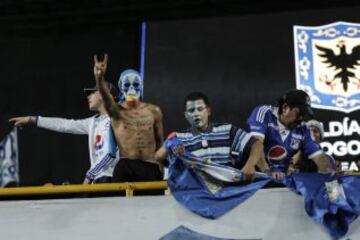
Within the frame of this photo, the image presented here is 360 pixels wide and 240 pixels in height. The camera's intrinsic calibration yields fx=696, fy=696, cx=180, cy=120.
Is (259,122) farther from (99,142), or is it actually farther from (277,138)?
(99,142)

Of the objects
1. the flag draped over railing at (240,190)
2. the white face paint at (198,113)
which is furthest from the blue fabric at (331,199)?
the white face paint at (198,113)

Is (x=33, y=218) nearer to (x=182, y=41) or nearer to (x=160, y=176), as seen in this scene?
(x=160, y=176)

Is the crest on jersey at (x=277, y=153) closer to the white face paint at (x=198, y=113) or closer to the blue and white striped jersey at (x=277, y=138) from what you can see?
the blue and white striped jersey at (x=277, y=138)

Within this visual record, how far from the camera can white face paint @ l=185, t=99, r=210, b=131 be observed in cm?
448

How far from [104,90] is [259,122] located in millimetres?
1179

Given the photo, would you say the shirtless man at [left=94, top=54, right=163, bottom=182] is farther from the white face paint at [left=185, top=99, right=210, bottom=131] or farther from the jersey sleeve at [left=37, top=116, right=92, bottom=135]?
the white face paint at [left=185, top=99, right=210, bottom=131]

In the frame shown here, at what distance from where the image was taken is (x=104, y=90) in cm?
492

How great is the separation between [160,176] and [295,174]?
1161 millimetres

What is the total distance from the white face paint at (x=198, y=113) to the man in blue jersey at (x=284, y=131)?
0.28 meters

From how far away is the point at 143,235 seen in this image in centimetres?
429

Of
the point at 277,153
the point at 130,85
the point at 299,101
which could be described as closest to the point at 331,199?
the point at 277,153

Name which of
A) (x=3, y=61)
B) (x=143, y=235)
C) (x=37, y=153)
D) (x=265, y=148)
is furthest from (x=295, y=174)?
(x=3, y=61)

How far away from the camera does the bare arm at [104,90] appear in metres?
4.61

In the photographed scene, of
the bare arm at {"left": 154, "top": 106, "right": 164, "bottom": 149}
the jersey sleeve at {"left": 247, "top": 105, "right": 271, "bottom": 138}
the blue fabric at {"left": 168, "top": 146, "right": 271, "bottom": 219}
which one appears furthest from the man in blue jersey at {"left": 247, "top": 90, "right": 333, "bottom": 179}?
the bare arm at {"left": 154, "top": 106, "right": 164, "bottom": 149}
